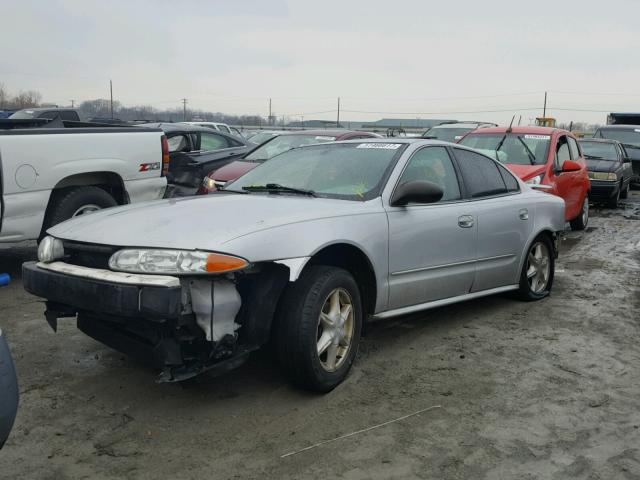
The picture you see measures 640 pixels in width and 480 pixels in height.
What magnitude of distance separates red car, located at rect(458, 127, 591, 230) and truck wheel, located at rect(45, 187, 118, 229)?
4.91 meters

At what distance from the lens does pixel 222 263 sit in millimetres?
3312

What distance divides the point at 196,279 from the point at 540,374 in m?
2.37

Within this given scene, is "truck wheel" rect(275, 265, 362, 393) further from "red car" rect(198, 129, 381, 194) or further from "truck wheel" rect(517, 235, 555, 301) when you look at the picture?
"red car" rect(198, 129, 381, 194)

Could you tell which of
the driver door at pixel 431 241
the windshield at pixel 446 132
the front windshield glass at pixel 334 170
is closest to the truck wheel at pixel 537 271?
the driver door at pixel 431 241

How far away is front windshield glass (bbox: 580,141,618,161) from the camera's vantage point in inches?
583

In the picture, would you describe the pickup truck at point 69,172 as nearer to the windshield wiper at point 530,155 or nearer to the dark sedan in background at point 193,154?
the dark sedan in background at point 193,154

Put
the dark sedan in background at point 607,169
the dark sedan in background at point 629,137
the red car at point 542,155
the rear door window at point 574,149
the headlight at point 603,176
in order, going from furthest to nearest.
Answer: the dark sedan in background at point 629,137, the dark sedan in background at point 607,169, the headlight at point 603,176, the rear door window at point 574,149, the red car at point 542,155

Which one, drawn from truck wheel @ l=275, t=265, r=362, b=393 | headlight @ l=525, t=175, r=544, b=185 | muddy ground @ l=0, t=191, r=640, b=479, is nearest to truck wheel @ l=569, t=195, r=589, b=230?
headlight @ l=525, t=175, r=544, b=185

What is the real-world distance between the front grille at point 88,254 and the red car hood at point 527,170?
20.5 ft

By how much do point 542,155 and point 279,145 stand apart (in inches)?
155

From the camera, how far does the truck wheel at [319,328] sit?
361 centimetres

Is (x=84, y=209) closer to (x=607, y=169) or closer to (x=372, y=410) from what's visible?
(x=372, y=410)

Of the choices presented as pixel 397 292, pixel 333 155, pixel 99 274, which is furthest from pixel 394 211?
pixel 99 274

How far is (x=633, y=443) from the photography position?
10.9 ft
